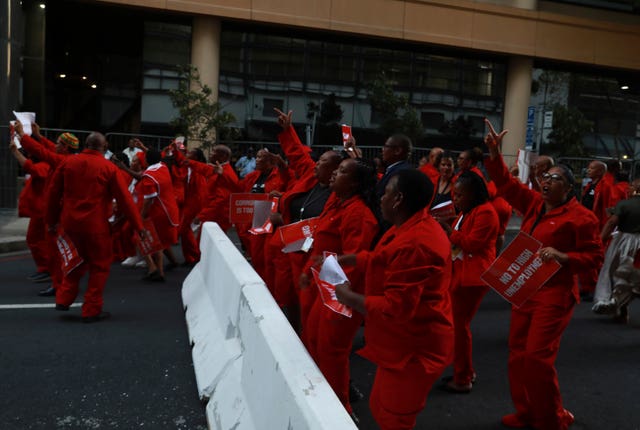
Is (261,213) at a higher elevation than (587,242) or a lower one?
lower

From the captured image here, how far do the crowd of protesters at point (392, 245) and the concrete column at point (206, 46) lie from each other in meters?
12.0

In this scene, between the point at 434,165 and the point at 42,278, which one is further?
the point at 434,165

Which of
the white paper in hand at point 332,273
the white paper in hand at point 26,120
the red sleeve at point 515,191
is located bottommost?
the white paper in hand at point 332,273

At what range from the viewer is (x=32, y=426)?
389cm

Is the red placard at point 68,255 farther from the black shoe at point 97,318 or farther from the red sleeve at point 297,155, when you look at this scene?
the red sleeve at point 297,155

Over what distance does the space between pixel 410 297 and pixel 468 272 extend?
2.16 metres

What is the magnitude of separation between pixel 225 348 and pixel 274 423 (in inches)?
67.6

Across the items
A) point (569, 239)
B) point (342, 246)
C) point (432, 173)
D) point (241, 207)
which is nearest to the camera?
point (342, 246)

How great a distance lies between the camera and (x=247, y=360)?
3477mm

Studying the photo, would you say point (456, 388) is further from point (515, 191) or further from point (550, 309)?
point (515, 191)

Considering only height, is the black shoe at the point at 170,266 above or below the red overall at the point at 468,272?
below

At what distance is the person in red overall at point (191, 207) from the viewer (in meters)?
9.78

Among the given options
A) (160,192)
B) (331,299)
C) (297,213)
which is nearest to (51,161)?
(160,192)

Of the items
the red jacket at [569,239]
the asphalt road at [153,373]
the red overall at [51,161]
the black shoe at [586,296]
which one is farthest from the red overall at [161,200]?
the black shoe at [586,296]
